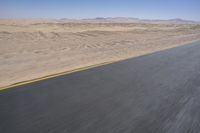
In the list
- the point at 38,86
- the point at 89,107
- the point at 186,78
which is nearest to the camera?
the point at 89,107

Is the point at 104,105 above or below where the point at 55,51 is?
above

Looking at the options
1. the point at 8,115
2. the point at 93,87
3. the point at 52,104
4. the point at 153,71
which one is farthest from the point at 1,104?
the point at 153,71

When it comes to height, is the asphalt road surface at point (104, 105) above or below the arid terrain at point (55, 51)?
above

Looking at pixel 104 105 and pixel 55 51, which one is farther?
pixel 55 51

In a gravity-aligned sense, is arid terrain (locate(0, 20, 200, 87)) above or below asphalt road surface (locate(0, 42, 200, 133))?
below

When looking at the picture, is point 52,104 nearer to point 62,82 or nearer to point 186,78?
point 62,82

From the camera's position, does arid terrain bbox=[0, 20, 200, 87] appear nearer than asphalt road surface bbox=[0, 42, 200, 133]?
No

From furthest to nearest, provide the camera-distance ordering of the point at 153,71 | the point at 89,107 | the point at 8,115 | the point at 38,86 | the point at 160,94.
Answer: the point at 153,71 < the point at 38,86 < the point at 160,94 < the point at 89,107 < the point at 8,115

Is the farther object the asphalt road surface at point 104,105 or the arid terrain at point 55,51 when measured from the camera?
the arid terrain at point 55,51
